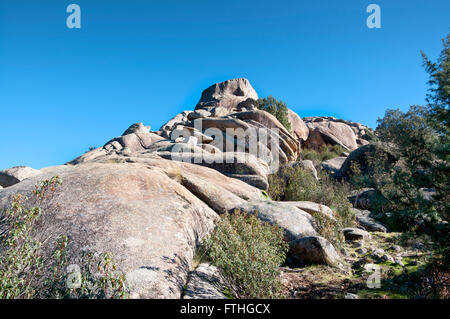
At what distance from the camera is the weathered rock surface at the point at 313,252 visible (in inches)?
274

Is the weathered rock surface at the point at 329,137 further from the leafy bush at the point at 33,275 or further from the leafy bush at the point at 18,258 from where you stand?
the leafy bush at the point at 18,258

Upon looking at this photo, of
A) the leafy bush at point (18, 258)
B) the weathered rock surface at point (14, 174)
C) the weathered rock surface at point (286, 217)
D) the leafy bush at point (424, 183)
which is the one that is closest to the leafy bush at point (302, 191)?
the weathered rock surface at point (286, 217)

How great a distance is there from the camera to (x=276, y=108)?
105 ft

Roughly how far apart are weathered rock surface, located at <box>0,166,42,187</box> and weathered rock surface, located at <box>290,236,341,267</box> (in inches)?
570

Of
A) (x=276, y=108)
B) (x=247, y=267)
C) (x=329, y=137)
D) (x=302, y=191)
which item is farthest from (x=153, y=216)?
(x=329, y=137)

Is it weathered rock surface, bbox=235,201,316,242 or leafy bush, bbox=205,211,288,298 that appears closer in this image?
leafy bush, bbox=205,211,288,298

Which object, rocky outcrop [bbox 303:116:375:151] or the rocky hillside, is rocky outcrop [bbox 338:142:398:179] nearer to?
the rocky hillside

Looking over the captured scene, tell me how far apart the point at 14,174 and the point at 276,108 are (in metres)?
25.7

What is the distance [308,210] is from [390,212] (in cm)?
537

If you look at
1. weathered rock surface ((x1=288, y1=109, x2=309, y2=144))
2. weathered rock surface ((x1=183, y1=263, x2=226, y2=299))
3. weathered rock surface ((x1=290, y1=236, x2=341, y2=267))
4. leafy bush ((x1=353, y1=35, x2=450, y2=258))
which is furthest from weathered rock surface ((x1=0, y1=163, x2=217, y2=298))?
weathered rock surface ((x1=288, y1=109, x2=309, y2=144))

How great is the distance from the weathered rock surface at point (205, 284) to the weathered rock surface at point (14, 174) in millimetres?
13746

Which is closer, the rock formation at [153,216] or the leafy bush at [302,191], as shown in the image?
the rock formation at [153,216]

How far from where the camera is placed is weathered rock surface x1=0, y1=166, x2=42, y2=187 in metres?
14.7
